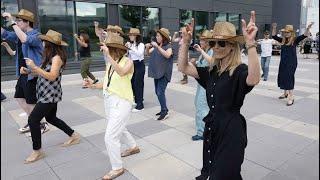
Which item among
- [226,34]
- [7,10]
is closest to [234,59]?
[226,34]

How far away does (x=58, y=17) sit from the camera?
43.2 ft

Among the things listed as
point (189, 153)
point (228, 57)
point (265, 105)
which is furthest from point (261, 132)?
point (228, 57)

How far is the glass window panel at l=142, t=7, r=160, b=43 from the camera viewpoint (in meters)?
15.8

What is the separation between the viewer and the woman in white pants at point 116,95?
3.59 meters

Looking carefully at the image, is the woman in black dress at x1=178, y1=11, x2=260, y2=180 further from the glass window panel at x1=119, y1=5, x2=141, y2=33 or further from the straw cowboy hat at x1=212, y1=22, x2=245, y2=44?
the glass window panel at x1=119, y1=5, x2=141, y2=33

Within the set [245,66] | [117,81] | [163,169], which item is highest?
[245,66]

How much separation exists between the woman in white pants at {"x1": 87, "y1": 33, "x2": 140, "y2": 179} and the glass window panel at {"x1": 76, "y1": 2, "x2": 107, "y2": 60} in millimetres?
10505

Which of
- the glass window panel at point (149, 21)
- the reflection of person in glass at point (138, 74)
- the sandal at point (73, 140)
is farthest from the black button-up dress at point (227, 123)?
the glass window panel at point (149, 21)

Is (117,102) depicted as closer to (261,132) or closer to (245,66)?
(245,66)

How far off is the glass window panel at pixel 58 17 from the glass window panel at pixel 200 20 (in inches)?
309

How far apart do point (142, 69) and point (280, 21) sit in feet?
80.0

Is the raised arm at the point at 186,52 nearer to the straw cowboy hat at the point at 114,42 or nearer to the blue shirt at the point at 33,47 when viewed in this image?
the straw cowboy hat at the point at 114,42

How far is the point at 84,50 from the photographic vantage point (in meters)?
9.42

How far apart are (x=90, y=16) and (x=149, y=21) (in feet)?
10.8
